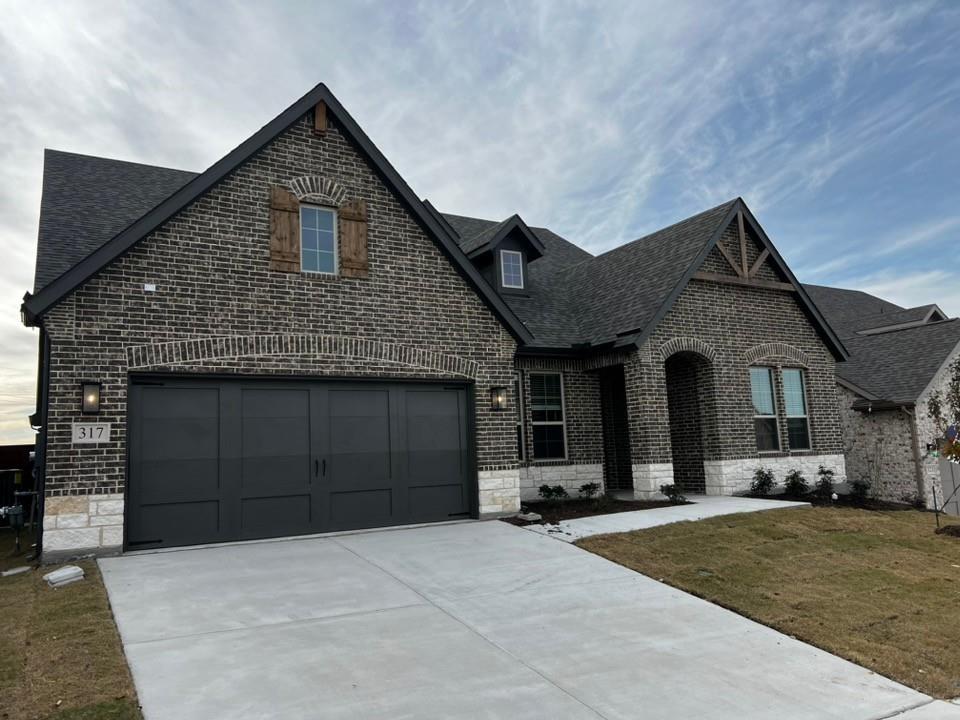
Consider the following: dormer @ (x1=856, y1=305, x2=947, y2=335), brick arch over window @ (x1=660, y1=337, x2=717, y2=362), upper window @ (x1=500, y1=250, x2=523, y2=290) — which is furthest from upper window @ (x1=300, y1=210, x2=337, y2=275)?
dormer @ (x1=856, y1=305, x2=947, y2=335)

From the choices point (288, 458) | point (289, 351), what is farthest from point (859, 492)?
point (289, 351)

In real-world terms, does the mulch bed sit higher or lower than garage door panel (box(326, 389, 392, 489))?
lower

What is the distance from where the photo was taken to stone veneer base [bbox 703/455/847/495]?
1546 centimetres

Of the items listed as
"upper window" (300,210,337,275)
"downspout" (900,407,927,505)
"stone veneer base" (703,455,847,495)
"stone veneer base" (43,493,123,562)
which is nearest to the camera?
"stone veneer base" (43,493,123,562)

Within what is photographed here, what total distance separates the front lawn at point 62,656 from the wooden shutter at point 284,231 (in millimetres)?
5313

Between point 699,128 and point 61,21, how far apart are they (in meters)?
17.3

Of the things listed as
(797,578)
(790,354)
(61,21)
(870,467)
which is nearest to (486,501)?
(797,578)

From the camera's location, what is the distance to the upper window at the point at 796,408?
16.9m

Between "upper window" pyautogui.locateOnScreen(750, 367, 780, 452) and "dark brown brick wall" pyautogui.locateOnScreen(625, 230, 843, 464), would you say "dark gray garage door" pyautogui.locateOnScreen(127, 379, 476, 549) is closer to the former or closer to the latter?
"dark brown brick wall" pyautogui.locateOnScreen(625, 230, 843, 464)

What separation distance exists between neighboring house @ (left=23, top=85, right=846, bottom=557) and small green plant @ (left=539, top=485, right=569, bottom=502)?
14.0 inches

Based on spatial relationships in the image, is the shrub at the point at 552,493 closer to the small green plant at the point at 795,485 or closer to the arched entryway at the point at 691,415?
the arched entryway at the point at 691,415

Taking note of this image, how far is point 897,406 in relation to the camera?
18.3 m

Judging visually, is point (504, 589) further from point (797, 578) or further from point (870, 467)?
point (870, 467)

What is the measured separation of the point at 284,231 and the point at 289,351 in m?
1.99
